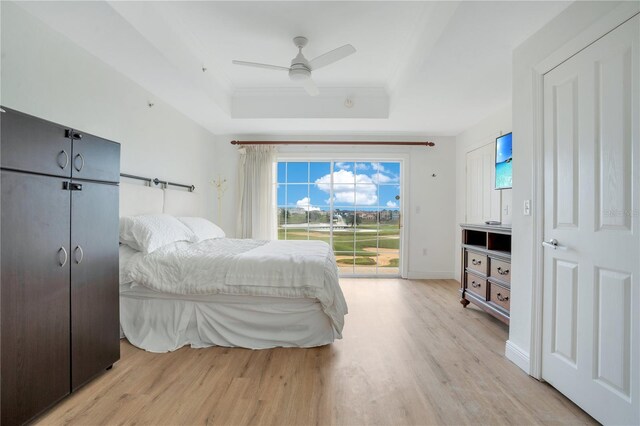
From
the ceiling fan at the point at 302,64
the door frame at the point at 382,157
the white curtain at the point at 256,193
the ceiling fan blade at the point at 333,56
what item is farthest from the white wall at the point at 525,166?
the white curtain at the point at 256,193

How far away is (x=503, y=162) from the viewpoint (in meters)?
3.23

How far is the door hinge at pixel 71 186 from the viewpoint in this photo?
1.62 meters

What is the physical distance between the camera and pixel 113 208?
1973 mm

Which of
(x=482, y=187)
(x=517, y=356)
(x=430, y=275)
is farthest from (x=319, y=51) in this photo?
(x=430, y=275)

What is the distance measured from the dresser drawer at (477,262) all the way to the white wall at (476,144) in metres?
0.68

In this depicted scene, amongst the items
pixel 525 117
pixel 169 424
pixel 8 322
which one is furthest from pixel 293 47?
pixel 169 424

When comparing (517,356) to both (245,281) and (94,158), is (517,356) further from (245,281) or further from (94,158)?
(94,158)

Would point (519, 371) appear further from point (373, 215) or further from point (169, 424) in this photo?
point (373, 215)

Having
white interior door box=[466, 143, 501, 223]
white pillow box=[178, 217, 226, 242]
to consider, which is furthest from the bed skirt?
white interior door box=[466, 143, 501, 223]

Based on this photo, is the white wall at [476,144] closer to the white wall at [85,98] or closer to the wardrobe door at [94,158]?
the wardrobe door at [94,158]

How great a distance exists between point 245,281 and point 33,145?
1.46m

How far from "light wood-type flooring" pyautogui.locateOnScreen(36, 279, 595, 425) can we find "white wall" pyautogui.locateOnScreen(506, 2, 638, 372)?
0.86ft

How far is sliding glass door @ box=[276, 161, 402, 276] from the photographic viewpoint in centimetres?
509

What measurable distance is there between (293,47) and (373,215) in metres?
2.97
